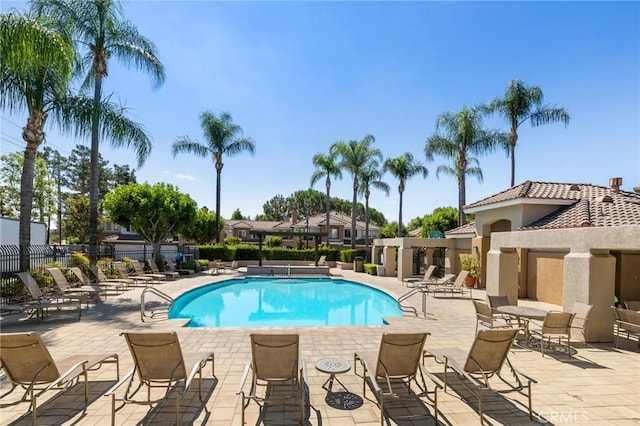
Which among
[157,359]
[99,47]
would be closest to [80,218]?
[99,47]

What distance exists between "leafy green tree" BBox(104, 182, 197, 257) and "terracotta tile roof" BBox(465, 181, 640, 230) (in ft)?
66.8

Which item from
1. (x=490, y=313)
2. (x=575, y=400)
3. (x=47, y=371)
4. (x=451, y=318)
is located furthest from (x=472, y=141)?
(x=47, y=371)

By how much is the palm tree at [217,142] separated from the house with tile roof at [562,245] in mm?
19257

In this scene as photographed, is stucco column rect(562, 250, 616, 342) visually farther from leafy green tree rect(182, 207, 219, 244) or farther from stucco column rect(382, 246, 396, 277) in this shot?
leafy green tree rect(182, 207, 219, 244)

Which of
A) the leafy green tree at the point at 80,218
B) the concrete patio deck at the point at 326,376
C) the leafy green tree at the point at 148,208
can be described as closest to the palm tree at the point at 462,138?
the concrete patio deck at the point at 326,376

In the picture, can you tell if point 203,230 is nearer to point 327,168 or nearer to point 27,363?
point 327,168

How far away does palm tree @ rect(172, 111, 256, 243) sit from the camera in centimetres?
2986

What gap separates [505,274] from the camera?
10.7 meters

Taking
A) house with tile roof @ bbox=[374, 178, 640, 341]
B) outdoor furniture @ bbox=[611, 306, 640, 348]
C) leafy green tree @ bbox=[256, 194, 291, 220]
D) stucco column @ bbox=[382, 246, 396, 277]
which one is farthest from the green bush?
leafy green tree @ bbox=[256, 194, 291, 220]

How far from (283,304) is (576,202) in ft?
46.3

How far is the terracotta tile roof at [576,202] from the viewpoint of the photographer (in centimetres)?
1061

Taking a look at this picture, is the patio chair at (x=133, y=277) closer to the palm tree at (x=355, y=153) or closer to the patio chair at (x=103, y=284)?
the patio chair at (x=103, y=284)

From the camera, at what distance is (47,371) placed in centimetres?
420

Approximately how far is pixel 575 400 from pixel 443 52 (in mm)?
14732
